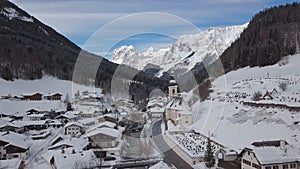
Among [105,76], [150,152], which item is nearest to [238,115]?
[150,152]

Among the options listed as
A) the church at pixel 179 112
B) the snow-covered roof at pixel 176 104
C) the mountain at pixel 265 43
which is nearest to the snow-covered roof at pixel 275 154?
the church at pixel 179 112

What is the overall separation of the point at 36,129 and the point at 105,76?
28.6 meters

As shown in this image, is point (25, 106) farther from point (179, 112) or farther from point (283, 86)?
point (283, 86)

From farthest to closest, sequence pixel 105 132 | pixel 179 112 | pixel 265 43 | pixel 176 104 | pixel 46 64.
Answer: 1. pixel 46 64
2. pixel 265 43
3. pixel 176 104
4. pixel 179 112
5. pixel 105 132

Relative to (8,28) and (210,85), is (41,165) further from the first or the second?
(8,28)

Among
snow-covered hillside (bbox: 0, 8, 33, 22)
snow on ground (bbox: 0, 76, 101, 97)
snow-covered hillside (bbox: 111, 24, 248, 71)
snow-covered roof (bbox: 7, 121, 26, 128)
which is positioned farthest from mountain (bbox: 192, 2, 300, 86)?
snow-covered hillside (bbox: 0, 8, 33, 22)

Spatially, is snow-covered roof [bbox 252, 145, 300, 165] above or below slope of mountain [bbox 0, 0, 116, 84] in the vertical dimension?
below

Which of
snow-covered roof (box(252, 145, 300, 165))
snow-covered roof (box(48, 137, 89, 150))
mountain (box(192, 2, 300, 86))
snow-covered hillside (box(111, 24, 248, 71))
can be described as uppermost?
mountain (box(192, 2, 300, 86))

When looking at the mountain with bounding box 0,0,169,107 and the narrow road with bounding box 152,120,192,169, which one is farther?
the mountain with bounding box 0,0,169,107

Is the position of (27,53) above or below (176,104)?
above

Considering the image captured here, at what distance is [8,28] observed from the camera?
5716 centimetres

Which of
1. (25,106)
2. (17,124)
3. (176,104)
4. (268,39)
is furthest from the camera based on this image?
(268,39)

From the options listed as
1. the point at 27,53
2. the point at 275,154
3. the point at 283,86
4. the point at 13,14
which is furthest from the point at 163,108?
the point at 13,14

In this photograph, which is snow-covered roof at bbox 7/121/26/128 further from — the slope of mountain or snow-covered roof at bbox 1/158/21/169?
the slope of mountain
